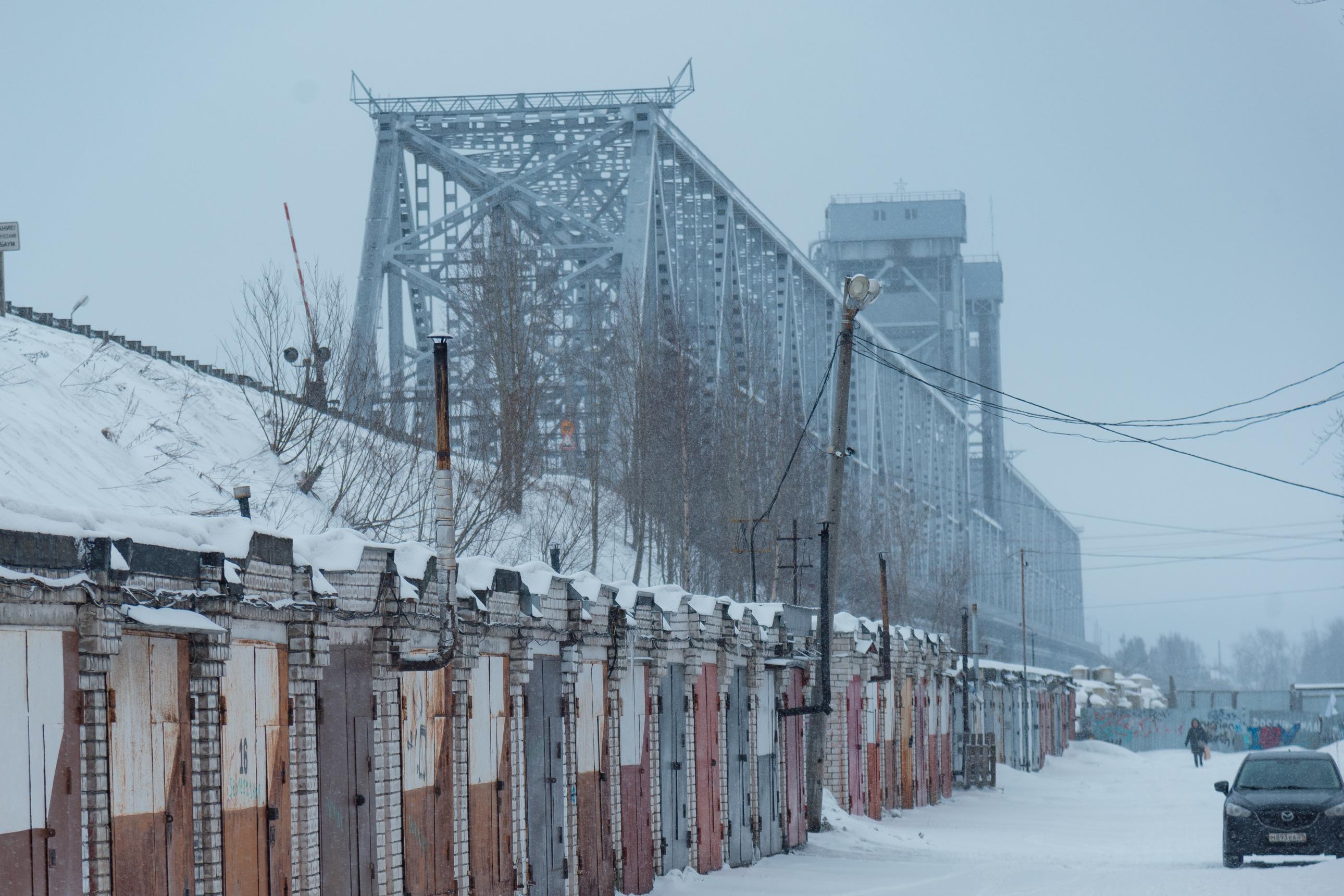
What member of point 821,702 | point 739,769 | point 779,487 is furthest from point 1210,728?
point 739,769

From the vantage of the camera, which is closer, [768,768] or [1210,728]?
[768,768]

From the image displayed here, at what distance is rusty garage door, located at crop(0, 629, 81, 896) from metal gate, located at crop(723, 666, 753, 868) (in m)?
13.1

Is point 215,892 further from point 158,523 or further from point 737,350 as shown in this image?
point 737,350

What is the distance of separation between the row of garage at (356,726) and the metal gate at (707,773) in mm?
45

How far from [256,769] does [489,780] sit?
3973mm

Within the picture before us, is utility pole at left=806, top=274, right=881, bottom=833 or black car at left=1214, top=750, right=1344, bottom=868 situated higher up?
utility pole at left=806, top=274, right=881, bottom=833

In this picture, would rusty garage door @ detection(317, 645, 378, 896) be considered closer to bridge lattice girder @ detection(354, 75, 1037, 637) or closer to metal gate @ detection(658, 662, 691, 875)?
metal gate @ detection(658, 662, 691, 875)

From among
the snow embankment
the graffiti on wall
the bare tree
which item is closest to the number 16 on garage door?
the snow embankment

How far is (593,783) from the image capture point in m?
16.3

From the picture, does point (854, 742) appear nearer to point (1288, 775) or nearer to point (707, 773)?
point (1288, 775)

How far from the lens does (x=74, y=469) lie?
2483 centimetres

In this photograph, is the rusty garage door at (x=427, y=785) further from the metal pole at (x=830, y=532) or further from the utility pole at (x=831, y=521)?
the metal pole at (x=830, y=532)

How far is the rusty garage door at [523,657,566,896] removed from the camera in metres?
14.9

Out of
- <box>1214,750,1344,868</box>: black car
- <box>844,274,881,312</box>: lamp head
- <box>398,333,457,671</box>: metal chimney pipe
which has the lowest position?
<box>1214,750,1344,868</box>: black car
